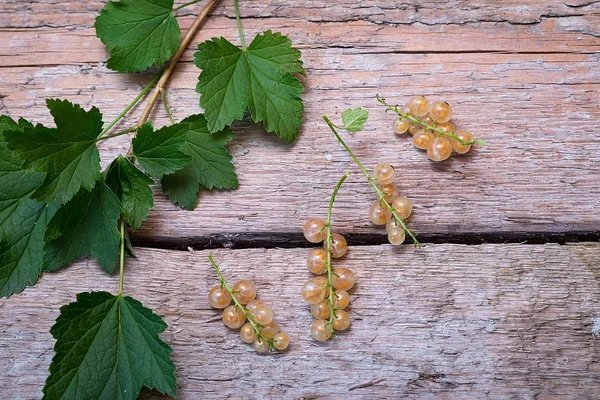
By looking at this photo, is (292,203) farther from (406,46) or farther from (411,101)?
(406,46)

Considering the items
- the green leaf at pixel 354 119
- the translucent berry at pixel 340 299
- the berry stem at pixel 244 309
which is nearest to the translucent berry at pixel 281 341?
the berry stem at pixel 244 309

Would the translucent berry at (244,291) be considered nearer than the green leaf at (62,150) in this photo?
No

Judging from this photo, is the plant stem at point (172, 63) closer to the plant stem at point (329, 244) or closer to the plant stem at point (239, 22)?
the plant stem at point (239, 22)

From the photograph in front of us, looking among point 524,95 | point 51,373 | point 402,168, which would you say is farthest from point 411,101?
point 51,373

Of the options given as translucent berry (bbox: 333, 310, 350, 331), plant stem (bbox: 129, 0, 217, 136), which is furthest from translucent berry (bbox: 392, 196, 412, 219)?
plant stem (bbox: 129, 0, 217, 136)

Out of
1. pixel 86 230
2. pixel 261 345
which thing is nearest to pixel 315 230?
pixel 261 345
